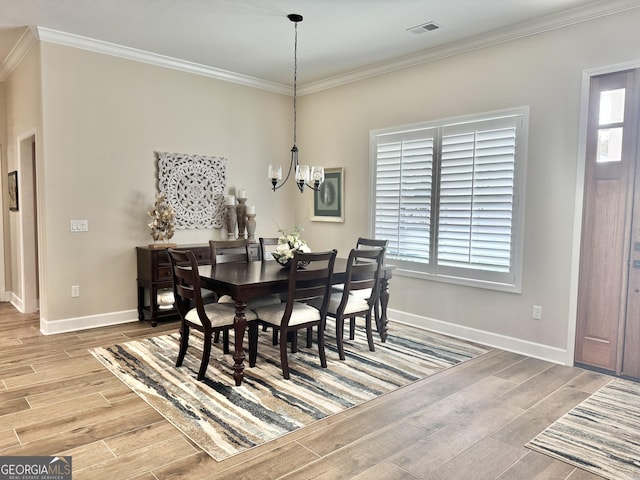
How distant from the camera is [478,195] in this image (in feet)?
14.5

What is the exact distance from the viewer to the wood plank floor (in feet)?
7.54

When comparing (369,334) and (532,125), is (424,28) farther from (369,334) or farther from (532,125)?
(369,334)

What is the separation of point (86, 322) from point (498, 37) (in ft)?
16.8

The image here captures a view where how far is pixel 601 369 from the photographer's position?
375 cm

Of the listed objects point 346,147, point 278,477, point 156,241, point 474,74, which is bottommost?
point 278,477

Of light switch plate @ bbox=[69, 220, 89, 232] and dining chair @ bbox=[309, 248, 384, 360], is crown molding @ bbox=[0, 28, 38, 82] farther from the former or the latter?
dining chair @ bbox=[309, 248, 384, 360]

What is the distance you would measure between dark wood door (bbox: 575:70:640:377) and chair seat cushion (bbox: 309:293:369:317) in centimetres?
187

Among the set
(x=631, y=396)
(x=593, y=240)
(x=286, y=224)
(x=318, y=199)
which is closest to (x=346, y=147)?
(x=318, y=199)

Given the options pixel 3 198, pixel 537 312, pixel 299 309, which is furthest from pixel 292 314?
pixel 3 198

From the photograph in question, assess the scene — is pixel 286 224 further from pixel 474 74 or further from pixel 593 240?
pixel 593 240

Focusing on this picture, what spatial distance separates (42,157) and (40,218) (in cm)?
63

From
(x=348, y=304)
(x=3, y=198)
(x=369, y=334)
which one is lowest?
(x=369, y=334)

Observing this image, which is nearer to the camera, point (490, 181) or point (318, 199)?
point (490, 181)

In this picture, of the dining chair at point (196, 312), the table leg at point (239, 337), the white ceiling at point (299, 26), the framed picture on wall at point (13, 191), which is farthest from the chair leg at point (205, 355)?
the framed picture on wall at point (13, 191)
